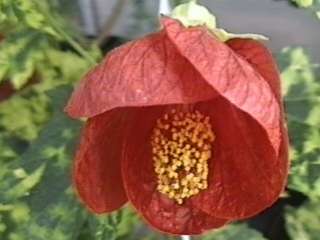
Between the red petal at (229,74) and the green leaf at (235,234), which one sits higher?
the red petal at (229,74)

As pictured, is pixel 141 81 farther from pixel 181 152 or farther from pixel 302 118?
pixel 302 118

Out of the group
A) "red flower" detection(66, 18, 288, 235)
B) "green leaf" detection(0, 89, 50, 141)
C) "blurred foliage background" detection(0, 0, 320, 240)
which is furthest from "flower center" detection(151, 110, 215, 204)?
"green leaf" detection(0, 89, 50, 141)

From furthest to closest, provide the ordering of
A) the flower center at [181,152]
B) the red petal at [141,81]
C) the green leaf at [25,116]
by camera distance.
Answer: the green leaf at [25,116], the flower center at [181,152], the red petal at [141,81]

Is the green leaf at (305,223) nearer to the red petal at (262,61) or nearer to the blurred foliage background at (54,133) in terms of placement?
the blurred foliage background at (54,133)

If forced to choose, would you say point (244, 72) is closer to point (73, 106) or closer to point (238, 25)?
point (73, 106)

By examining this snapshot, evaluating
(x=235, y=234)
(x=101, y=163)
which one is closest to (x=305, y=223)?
(x=235, y=234)

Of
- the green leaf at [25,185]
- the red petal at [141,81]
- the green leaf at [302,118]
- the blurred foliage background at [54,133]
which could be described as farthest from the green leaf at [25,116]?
the red petal at [141,81]
